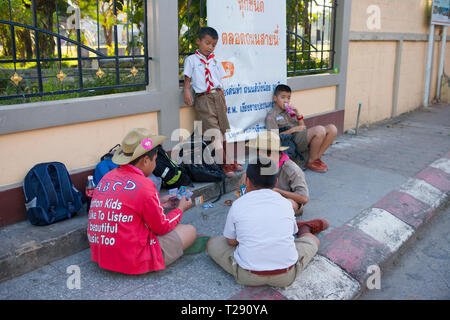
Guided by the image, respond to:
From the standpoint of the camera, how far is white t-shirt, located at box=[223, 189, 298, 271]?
2.83m

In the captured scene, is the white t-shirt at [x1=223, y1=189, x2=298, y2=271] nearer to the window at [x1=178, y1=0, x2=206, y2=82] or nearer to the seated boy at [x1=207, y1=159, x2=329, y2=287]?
the seated boy at [x1=207, y1=159, x2=329, y2=287]

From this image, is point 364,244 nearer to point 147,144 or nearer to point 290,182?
point 290,182

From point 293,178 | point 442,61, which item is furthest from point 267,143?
point 442,61

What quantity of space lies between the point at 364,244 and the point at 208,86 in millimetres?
2302

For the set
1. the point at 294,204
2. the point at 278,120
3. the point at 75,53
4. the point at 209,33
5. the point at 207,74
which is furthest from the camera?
the point at 278,120

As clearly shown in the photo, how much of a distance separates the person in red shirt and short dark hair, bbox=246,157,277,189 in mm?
677

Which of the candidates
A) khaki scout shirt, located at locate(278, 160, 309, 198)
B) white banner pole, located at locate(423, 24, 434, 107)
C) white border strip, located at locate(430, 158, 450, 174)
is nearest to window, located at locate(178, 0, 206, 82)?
khaki scout shirt, located at locate(278, 160, 309, 198)

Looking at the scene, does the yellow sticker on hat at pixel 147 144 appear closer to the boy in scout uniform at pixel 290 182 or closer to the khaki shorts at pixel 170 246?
the khaki shorts at pixel 170 246

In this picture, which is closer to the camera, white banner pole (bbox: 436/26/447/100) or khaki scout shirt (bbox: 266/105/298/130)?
khaki scout shirt (bbox: 266/105/298/130)

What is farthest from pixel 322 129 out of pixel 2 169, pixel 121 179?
pixel 2 169

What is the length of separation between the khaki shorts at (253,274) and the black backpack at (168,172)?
3.88 ft

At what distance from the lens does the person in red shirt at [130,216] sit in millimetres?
2875

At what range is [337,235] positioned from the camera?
12.8 ft
